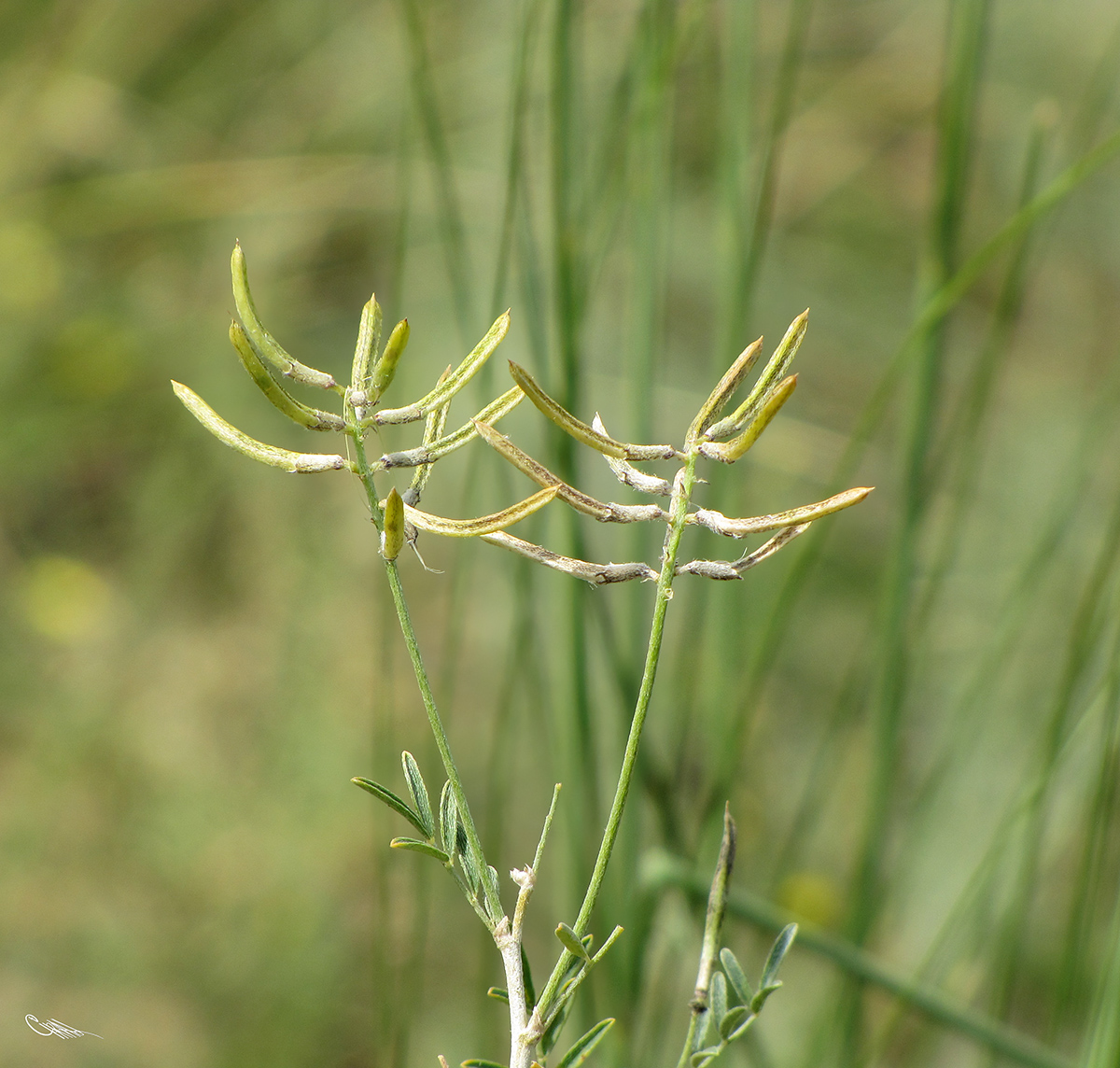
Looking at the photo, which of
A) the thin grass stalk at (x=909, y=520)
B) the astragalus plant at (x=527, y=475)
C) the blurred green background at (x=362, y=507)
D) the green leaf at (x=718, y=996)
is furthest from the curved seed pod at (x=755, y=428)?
the blurred green background at (x=362, y=507)

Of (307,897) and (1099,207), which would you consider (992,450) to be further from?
(307,897)

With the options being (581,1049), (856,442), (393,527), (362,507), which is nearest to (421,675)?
(393,527)

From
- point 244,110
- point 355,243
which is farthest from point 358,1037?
point 244,110

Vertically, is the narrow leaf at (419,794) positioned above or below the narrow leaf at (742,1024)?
above

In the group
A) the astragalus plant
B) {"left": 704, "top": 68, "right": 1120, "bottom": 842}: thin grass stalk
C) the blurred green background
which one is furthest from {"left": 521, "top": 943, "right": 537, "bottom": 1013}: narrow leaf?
the blurred green background

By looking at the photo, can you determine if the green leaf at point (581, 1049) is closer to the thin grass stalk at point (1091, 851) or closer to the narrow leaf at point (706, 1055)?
the narrow leaf at point (706, 1055)

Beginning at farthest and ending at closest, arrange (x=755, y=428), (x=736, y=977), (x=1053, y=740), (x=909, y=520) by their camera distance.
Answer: (x=909, y=520)
(x=1053, y=740)
(x=736, y=977)
(x=755, y=428)

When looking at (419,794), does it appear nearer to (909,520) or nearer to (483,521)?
(483,521)
